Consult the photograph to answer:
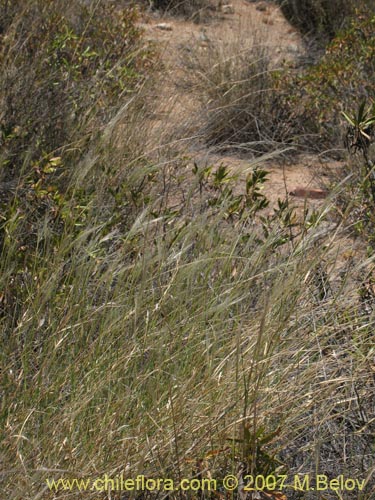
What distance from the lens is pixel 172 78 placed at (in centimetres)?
536

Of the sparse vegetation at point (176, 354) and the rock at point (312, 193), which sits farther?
the rock at point (312, 193)

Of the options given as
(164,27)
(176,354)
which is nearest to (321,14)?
(164,27)

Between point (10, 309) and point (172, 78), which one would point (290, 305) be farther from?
point (172, 78)

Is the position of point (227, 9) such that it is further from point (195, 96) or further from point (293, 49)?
point (195, 96)

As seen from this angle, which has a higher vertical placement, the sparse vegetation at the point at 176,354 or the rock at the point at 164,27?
the sparse vegetation at the point at 176,354

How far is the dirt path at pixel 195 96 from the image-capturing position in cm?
409

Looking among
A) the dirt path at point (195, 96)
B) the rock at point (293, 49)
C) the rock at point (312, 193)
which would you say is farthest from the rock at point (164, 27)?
the rock at point (312, 193)

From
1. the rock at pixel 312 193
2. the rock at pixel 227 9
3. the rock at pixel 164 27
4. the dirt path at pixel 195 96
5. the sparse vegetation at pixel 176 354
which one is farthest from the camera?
the rock at pixel 227 9

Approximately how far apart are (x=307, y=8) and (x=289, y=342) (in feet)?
17.6

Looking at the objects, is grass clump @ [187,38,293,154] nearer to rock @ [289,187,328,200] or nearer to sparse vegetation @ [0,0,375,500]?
rock @ [289,187,328,200]

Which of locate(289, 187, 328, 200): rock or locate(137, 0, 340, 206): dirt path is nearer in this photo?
locate(137, 0, 340, 206): dirt path

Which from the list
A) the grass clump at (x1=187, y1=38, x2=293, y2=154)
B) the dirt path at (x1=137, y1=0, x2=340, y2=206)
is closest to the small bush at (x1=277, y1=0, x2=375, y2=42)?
the dirt path at (x1=137, y1=0, x2=340, y2=206)

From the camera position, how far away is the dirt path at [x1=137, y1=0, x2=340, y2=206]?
4094 mm

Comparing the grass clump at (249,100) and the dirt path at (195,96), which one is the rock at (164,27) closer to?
the dirt path at (195,96)
